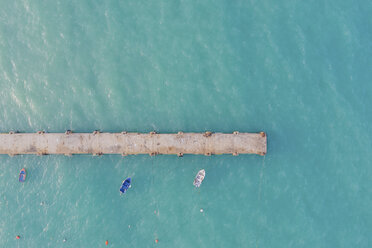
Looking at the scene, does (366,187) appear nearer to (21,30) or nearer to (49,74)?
(49,74)

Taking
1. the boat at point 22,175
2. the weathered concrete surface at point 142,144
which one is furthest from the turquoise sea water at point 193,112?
the weathered concrete surface at point 142,144

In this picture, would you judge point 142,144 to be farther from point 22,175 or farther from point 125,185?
point 22,175

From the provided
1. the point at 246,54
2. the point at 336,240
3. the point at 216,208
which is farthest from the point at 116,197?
the point at 336,240

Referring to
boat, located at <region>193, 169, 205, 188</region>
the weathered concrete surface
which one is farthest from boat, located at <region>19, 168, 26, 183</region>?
boat, located at <region>193, 169, 205, 188</region>

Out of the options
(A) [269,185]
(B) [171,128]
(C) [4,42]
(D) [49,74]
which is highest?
(C) [4,42]

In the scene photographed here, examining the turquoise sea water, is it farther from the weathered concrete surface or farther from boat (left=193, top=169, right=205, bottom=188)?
the weathered concrete surface

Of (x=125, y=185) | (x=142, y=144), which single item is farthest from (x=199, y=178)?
(x=125, y=185)
